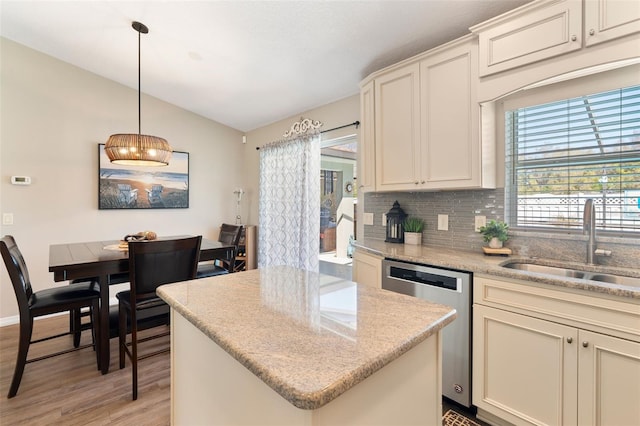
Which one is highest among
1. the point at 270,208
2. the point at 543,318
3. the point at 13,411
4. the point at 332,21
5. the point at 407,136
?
the point at 332,21

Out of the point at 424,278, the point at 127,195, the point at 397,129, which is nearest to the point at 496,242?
the point at 424,278

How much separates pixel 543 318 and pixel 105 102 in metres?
4.76

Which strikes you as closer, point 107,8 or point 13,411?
point 13,411

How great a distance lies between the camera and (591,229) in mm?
1683

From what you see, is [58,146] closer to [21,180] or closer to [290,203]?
[21,180]

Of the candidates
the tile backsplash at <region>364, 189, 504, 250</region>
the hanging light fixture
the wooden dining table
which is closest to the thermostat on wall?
the wooden dining table

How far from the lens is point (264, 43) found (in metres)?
2.49

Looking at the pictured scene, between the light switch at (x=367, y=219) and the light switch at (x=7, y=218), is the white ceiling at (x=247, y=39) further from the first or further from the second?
the light switch at (x=7, y=218)

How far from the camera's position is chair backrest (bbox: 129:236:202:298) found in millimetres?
2004

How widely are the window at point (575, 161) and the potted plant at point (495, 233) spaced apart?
0.51 feet

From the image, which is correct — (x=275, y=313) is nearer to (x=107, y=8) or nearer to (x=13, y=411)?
(x=13, y=411)

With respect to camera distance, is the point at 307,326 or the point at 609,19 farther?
the point at 609,19

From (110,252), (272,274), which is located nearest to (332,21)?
(272,274)

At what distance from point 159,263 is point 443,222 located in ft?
7.04
